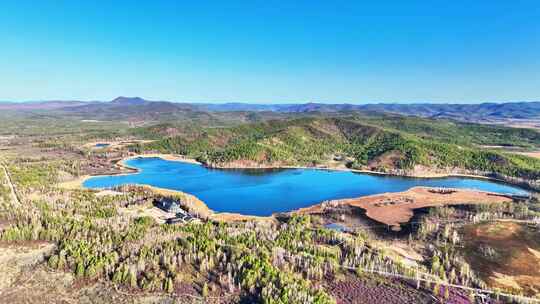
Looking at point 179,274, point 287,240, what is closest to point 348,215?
point 287,240

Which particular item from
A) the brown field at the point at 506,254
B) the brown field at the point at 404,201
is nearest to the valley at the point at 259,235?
the brown field at the point at 506,254

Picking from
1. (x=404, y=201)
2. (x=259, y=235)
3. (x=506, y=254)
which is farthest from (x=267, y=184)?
(x=506, y=254)

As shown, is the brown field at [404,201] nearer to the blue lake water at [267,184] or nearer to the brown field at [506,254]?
the blue lake water at [267,184]

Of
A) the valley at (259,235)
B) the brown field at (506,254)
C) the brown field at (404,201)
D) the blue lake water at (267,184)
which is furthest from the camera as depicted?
the blue lake water at (267,184)

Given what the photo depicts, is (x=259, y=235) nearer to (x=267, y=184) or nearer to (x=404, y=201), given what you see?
(x=404, y=201)

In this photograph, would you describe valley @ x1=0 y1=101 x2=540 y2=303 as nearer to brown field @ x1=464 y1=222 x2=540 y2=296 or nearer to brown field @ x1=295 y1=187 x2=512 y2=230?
brown field @ x1=464 y1=222 x2=540 y2=296

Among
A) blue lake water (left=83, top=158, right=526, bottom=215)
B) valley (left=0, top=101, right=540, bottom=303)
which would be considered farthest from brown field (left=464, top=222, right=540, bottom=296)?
blue lake water (left=83, top=158, right=526, bottom=215)

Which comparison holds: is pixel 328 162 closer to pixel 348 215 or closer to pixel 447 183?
pixel 447 183
